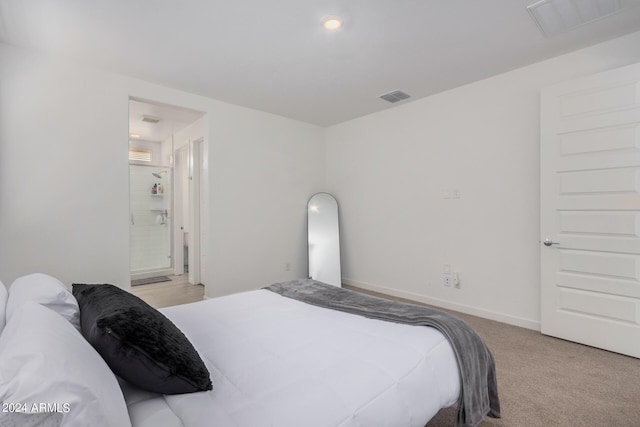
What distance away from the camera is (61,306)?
1.31 metres

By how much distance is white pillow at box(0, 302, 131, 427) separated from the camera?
639mm

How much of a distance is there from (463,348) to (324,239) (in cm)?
332

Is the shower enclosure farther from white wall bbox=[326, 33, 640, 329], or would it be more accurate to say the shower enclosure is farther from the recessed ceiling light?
the recessed ceiling light

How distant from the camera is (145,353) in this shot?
3.17 feet

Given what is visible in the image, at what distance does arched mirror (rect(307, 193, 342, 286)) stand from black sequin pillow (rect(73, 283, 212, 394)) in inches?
140

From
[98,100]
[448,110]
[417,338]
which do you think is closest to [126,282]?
[98,100]

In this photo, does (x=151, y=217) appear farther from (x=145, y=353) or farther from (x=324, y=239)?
(x=145, y=353)

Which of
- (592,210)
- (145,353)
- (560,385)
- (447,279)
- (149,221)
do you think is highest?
(592,210)

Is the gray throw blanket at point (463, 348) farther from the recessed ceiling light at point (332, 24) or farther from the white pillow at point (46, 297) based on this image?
the recessed ceiling light at point (332, 24)

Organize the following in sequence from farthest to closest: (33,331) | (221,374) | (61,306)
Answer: (61,306) < (221,374) < (33,331)

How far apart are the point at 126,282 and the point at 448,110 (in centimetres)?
411

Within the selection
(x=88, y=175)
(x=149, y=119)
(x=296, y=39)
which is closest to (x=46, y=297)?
(x=88, y=175)

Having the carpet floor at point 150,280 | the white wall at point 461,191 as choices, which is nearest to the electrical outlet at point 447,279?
the white wall at point 461,191

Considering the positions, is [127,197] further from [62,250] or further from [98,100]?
[98,100]
